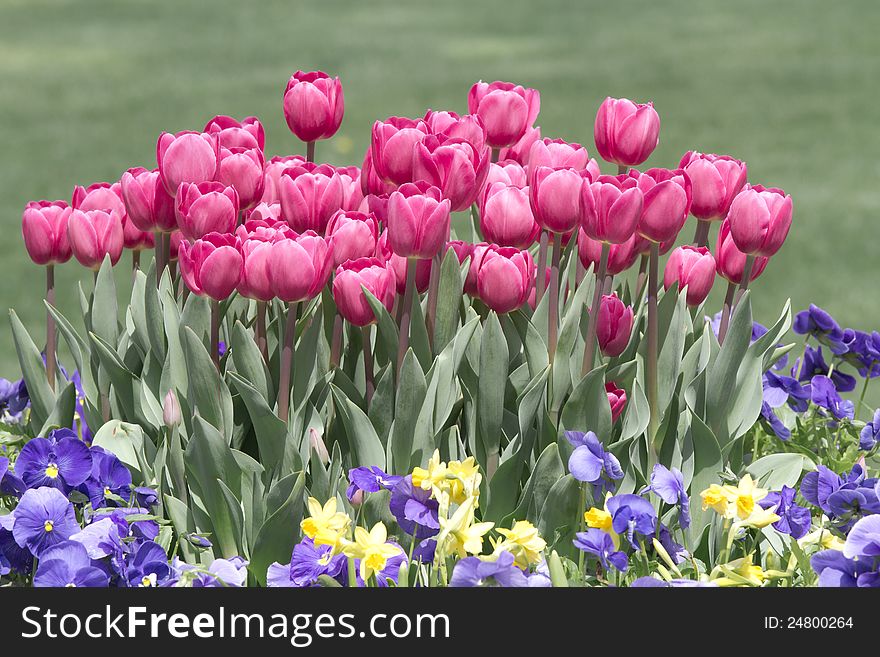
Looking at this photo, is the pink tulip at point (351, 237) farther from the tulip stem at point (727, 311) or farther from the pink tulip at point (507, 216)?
the tulip stem at point (727, 311)

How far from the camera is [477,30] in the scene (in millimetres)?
Answer: 11430

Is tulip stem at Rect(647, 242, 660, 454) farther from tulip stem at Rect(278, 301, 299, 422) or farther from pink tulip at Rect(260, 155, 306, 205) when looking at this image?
pink tulip at Rect(260, 155, 306, 205)

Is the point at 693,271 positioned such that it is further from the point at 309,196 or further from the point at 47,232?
the point at 47,232

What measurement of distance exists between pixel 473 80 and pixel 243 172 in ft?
24.3

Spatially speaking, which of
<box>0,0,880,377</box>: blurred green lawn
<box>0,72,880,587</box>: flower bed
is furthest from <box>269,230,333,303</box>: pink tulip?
<box>0,0,880,377</box>: blurred green lawn

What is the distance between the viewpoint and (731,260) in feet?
6.52

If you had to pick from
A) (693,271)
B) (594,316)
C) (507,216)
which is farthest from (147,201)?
(693,271)

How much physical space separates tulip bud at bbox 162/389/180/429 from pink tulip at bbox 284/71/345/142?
0.59 m

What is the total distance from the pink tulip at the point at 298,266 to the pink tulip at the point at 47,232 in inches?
23.5

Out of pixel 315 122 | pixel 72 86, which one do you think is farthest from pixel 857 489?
pixel 72 86

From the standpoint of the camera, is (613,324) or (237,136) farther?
(237,136)

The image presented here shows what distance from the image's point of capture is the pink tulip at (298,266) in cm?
161

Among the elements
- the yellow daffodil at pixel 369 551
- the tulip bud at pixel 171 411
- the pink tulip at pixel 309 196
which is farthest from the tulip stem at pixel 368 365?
the yellow daffodil at pixel 369 551

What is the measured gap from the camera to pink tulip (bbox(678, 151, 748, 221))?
1948 millimetres
